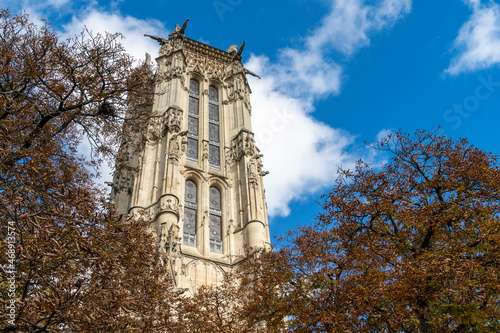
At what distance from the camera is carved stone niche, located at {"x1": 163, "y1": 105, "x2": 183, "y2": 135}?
25.7m

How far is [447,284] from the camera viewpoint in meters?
8.45

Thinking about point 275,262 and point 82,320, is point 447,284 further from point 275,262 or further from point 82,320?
point 82,320

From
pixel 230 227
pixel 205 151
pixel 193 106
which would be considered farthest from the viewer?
pixel 193 106

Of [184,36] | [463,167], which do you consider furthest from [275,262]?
[184,36]

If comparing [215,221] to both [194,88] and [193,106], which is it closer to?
[193,106]

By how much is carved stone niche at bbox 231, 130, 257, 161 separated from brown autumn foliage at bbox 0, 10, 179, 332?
1602 centimetres

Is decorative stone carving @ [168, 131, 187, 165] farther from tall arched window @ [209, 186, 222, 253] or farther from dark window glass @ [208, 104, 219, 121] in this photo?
dark window glass @ [208, 104, 219, 121]

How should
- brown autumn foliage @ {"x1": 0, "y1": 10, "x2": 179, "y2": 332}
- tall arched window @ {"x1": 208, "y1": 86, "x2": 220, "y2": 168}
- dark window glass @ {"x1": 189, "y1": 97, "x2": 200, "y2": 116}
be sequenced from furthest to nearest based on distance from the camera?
dark window glass @ {"x1": 189, "y1": 97, "x2": 200, "y2": 116} < tall arched window @ {"x1": 208, "y1": 86, "x2": 220, "y2": 168} < brown autumn foliage @ {"x1": 0, "y1": 10, "x2": 179, "y2": 332}

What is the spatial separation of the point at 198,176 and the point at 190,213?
98.7 inches

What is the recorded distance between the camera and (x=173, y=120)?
26.2 metres

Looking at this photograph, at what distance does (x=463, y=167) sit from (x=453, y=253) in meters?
2.61

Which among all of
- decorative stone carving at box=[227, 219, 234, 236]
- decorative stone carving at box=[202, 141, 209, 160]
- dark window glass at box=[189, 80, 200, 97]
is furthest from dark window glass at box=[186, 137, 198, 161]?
dark window glass at box=[189, 80, 200, 97]

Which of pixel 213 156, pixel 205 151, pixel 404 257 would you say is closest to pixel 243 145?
pixel 213 156

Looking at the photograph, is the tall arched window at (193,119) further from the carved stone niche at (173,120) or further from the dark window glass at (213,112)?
the carved stone niche at (173,120)
